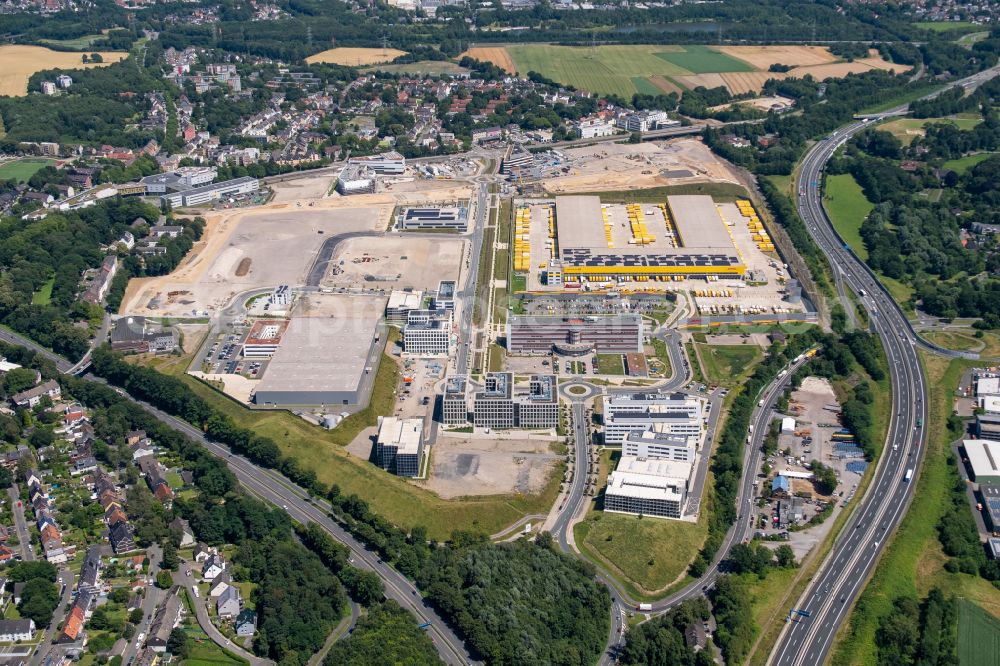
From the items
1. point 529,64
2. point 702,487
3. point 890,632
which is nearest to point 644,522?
point 702,487

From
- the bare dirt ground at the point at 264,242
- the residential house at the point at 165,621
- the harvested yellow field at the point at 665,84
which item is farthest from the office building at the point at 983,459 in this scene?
the harvested yellow field at the point at 665,84

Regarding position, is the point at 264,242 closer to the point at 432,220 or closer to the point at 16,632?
the point at 432,220

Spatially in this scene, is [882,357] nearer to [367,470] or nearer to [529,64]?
[367,470]

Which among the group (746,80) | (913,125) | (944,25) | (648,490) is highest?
(944,25)

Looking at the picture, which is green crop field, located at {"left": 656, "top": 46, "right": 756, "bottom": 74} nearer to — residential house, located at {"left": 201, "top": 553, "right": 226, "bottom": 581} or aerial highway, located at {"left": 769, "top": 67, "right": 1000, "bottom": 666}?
aerial highway, located at {"left": 769, "top": 67, "right": 1000, "bottom": 666}

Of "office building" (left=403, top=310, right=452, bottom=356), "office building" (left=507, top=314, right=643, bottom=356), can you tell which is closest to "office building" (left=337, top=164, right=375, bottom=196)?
"office building" (left=403, top=310, right=452, bottom=356)

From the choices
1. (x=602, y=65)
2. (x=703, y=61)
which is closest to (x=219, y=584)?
(x=602, y=65)
